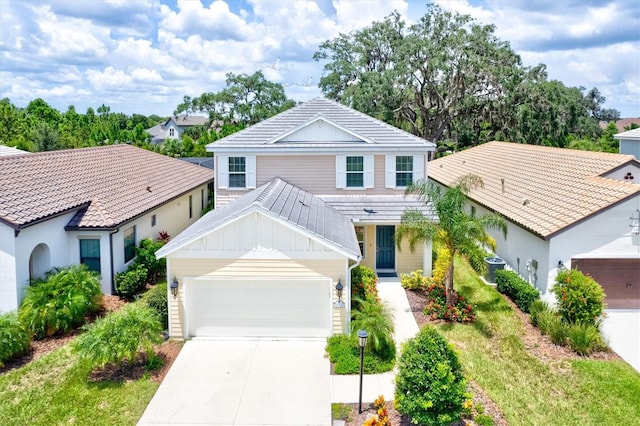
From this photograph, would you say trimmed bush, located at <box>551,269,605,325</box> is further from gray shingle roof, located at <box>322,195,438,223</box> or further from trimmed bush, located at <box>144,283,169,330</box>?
trimmed bush, located at <box>144,283,169,330</box>

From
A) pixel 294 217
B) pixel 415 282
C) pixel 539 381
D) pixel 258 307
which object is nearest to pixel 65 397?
pixel 258 307

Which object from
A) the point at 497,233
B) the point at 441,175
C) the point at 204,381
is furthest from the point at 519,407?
the point at 441,175

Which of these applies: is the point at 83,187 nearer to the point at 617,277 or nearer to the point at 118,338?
the point at 118,338

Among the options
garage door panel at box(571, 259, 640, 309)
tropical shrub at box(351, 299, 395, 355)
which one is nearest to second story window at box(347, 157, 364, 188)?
tropical shrub at box(351, 299, 395, 355)

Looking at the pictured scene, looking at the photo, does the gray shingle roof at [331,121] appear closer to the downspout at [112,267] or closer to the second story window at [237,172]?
the second story window at [237,172]

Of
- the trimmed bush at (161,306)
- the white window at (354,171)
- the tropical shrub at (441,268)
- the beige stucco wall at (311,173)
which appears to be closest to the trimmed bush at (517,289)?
the tropical shrub at (441,268)

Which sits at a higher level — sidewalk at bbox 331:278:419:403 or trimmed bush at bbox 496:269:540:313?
trimmed bush at bbox 496:269:540:313
